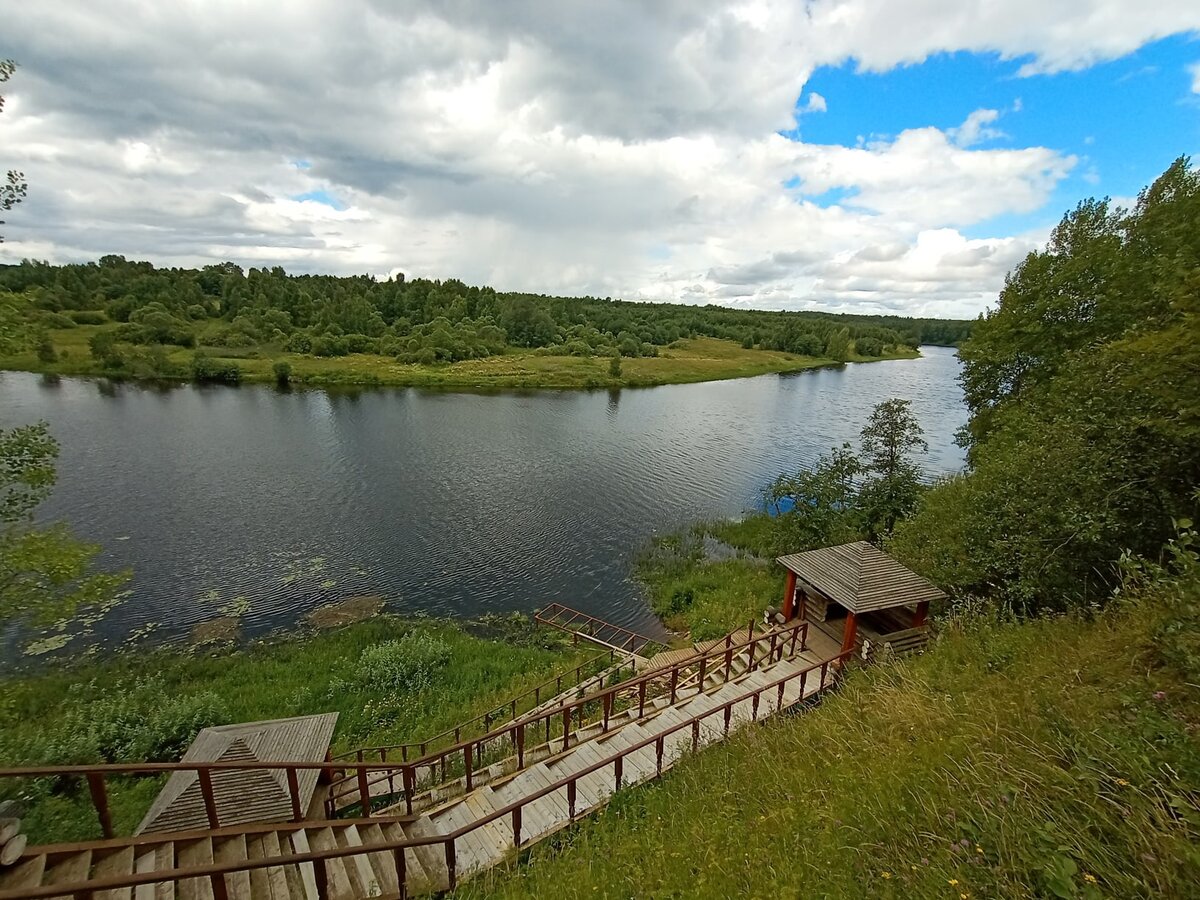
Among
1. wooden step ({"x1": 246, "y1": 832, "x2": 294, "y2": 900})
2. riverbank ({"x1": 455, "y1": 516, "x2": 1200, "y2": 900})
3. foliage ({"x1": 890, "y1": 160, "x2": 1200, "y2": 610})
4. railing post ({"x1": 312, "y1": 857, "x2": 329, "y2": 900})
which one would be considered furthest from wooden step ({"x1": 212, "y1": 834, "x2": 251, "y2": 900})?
foliage ({"x1": 890, "y1": 160, "x2": 1200, "y2": 610})

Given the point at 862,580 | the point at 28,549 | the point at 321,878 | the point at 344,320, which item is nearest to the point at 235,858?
the point at 321,878

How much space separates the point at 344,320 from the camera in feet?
375

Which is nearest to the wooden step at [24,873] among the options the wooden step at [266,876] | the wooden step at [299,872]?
the wooden step at [266,876]

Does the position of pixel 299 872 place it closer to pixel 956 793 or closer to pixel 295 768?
pixel 295 768

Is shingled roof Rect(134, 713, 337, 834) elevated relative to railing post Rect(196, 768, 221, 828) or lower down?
lower down

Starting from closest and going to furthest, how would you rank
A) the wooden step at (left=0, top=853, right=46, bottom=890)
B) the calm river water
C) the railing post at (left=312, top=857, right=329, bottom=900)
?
1. the wooden step at (left=0, top=853, right=46, bottom=890)
2. the railing post at (left=312, top=857, right=329, bottom=900)
3. the calm river water

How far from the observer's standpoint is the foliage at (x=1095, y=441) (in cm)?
969

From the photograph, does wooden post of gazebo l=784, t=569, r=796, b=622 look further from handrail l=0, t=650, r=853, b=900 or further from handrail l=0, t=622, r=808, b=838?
handrail l=0, t=650, r=853, b=900

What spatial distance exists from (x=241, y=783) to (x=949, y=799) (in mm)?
10655

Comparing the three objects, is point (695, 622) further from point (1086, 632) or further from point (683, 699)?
point (1086, 632)

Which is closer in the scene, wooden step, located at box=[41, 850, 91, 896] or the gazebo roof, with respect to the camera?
wooden step, located at box=[41, 850, 91, 896]

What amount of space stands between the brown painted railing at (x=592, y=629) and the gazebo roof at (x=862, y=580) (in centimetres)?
848

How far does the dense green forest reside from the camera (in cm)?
9712

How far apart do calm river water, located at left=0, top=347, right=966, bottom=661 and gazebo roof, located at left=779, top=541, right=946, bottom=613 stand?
11.3 meters
